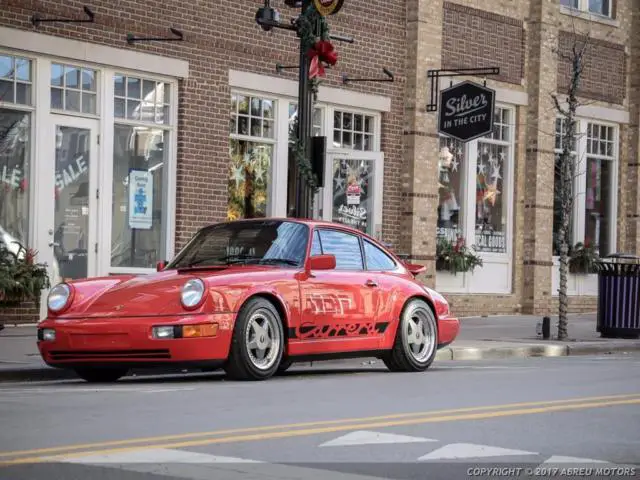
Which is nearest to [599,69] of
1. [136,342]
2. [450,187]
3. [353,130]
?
[450,187]

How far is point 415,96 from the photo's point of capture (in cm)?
2447

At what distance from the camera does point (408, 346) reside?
45.6 feet

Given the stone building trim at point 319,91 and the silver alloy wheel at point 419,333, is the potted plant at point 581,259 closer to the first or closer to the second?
the stone building trim at point 319,91

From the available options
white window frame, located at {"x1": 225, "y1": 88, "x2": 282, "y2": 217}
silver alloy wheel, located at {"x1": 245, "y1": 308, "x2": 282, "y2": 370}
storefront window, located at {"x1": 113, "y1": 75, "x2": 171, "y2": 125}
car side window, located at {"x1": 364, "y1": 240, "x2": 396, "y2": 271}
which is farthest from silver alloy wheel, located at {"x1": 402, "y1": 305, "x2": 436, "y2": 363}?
white window frame, located at {"x1": 225, "y1": 88, "x2": 282, "y2": 217}

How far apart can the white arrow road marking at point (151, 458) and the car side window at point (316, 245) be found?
239 inches

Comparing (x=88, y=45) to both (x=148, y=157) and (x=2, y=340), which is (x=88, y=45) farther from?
(x=2, y=340)

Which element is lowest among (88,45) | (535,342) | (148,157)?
(535,342)

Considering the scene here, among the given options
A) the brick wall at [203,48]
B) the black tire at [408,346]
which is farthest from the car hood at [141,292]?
the brick wall at [203,48]

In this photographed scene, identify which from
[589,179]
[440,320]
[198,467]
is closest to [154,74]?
[440,320]

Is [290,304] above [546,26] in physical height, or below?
below

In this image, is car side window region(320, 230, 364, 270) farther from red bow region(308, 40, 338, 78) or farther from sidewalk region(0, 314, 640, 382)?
red bow region(308, 40, 338, 78)

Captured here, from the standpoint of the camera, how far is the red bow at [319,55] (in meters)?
16.5

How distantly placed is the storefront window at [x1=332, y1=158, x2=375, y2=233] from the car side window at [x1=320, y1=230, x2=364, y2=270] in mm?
9764

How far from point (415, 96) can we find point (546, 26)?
3959 millimetres
